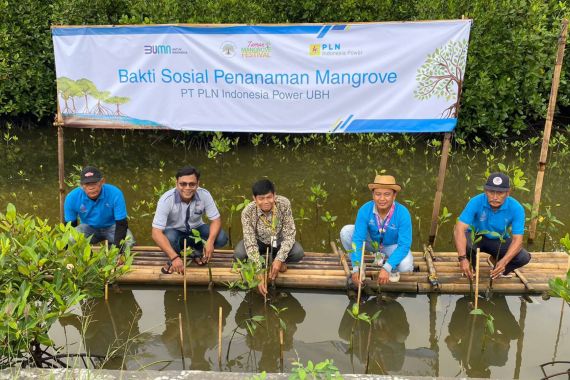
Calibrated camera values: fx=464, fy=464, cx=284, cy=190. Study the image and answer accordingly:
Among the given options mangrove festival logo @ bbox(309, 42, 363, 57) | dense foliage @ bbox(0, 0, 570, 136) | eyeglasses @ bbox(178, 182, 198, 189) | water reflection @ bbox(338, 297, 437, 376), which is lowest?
water reflection @ bbox(338, 297, 437, 376)

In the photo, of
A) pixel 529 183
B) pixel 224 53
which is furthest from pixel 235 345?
pixel 529 183

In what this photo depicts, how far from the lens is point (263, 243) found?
5.16 m

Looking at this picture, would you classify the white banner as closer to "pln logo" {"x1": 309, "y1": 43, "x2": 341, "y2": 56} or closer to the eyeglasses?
"pln logo" {"x1": 309, "y1": 43, "x2": 341, "y2": 56}

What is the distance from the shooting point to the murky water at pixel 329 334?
13.3 feet

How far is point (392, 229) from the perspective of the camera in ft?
16.0

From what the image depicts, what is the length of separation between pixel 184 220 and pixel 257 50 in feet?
6.85

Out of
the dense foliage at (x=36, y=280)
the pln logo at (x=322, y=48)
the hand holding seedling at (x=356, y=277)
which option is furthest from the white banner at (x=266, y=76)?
the dense foliage at (x=36, y=280)

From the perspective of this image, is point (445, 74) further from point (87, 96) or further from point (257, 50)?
point (87, 96)

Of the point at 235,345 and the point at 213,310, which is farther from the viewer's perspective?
the point at 213,310

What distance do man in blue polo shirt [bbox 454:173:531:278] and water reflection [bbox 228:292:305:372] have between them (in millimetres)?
1827

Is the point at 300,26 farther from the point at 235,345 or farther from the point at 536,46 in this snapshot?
the point at 536,46

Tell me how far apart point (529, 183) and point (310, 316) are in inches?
215

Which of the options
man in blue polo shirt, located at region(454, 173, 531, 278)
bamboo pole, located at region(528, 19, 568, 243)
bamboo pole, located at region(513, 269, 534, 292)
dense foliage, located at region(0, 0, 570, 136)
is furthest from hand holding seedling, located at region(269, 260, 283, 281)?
dense foliage, located at region(0, 0, 570, 136)

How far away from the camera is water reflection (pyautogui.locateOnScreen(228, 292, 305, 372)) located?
4121 millimetres
